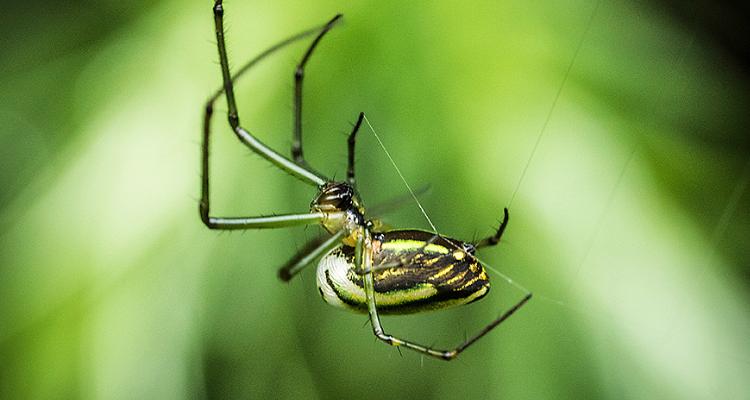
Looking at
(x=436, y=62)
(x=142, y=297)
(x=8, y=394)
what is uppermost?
(x=436, y=62)

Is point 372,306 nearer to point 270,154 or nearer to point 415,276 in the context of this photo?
point 415,276

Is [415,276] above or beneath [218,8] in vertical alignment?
beneath

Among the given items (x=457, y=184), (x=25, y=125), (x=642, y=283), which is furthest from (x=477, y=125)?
(x=25, y=125)

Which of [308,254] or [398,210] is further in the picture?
[398,210]

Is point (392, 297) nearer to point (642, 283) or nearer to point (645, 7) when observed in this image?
point (642, 283)

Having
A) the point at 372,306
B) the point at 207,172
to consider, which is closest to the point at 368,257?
the point at 372,306

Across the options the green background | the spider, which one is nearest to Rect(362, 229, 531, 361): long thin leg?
the spider

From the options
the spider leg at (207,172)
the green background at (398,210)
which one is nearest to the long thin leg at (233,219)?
the spider leg at (207,172)
